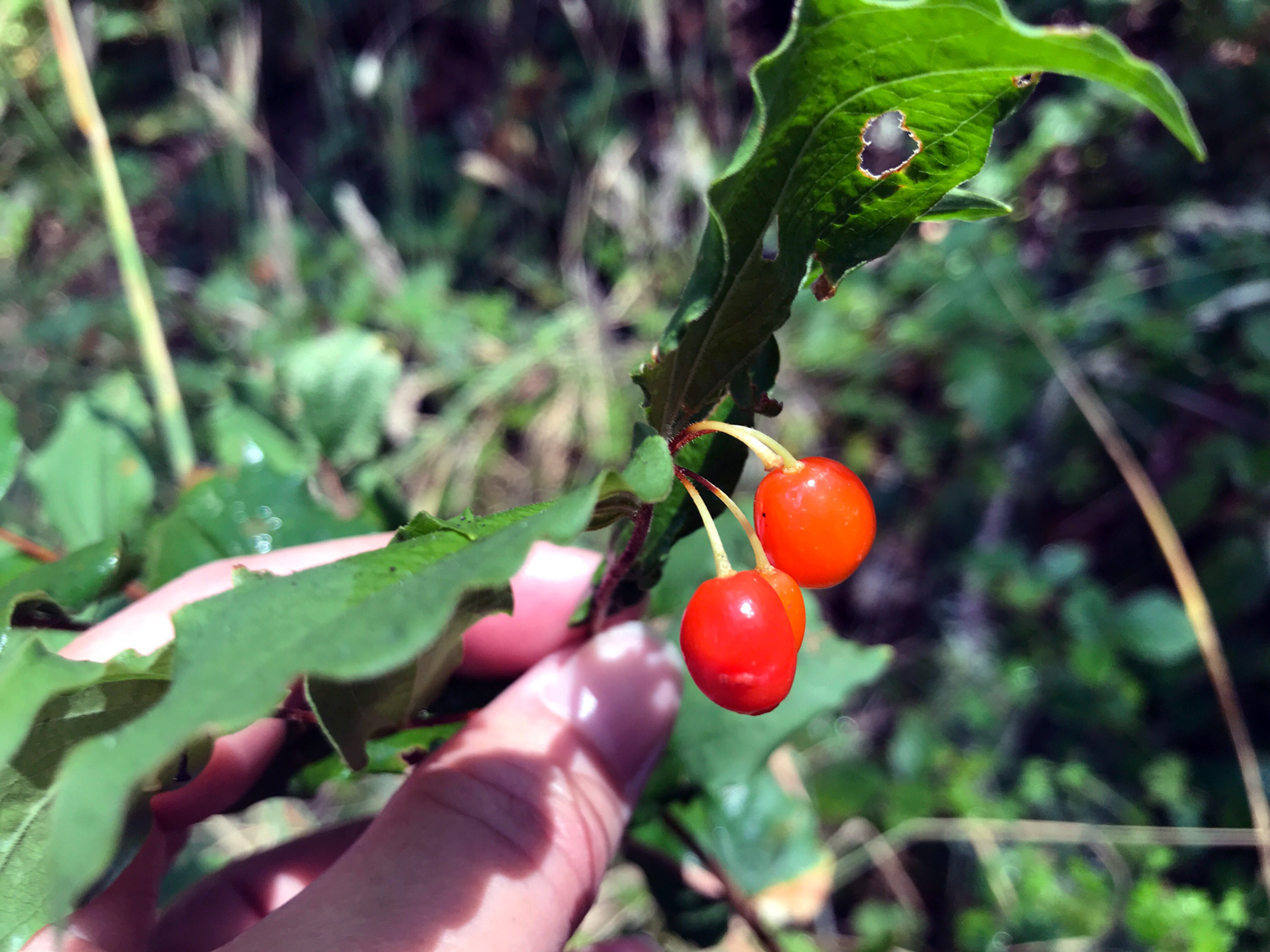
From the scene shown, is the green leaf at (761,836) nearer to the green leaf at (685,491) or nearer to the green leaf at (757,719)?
the green leaf at (757,719)

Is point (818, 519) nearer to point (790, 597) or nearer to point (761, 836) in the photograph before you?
point (790, 597)

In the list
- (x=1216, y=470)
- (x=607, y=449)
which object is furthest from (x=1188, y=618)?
(x=607, y=449)

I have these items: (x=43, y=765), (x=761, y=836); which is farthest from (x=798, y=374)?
(x=43, y=765)

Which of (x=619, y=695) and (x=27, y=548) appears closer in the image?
(x=619, y=695)

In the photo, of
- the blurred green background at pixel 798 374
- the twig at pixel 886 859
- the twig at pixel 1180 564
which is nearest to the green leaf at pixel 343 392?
the blurred green background at pixel 798 374

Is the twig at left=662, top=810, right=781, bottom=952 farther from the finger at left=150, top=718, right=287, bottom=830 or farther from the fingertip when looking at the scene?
the finger at left=150, top=718, right=287, bottom=830
